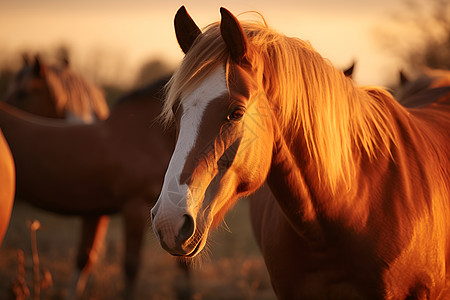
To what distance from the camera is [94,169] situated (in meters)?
4.67

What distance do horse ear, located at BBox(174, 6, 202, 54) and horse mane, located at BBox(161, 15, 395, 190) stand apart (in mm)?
89

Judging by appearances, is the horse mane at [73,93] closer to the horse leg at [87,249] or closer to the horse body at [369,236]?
the horse leg at [87,249]

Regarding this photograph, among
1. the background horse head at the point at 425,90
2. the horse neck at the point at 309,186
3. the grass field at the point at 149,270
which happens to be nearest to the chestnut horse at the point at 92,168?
A: the grass field at the point at 149,270

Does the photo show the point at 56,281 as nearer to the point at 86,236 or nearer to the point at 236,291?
the point at 86,236

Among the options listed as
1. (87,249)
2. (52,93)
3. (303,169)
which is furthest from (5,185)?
(52,93)

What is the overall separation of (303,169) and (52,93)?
470 centimetres

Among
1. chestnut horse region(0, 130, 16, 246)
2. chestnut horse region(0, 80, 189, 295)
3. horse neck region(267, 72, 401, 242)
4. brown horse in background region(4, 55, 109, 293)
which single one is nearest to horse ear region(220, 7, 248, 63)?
horse neck region(267, 72, 401, 242)

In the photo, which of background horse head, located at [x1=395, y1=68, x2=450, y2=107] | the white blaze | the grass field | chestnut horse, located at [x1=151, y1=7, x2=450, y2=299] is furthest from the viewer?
the grass field

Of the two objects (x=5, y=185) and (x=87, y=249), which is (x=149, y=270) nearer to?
(x=87, y=249)

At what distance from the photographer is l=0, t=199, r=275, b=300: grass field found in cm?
493

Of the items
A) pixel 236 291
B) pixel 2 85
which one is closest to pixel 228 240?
pixel 236 291

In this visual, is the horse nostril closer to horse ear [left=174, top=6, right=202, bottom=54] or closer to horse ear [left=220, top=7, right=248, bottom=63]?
horse ear [left=220, top=7, right=248, bottom=63]

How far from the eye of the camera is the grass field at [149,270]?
16.2ft

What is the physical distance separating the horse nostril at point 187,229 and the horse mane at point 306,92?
18.9 inches
